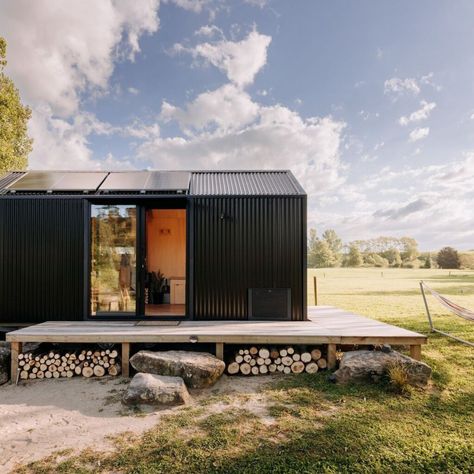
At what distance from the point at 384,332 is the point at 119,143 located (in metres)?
11.3

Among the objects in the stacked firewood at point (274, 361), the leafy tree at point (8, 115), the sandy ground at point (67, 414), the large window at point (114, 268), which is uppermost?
the leafy tree at point (8, 115)

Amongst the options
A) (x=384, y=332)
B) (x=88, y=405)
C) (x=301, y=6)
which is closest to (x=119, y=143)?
(x=301, y=6)

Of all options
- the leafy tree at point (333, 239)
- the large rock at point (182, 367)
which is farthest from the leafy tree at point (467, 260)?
the large rock at point (182, 367)

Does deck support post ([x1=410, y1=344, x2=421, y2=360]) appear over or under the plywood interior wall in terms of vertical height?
under

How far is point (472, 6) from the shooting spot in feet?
23.3

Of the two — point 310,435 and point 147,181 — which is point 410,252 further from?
point 310,435

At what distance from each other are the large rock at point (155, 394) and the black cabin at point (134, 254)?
6.56 ft

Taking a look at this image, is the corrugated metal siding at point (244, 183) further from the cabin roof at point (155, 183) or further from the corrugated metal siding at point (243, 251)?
the corrugated metal siding at point (243, 251)

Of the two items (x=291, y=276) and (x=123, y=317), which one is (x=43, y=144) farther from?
(x=291, y=276)

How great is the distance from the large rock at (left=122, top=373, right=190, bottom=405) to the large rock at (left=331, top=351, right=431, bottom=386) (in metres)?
2.14

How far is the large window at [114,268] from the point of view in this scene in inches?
216

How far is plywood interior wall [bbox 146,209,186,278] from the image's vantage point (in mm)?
8773

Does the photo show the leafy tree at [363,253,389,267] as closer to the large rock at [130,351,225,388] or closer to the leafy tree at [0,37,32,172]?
the leafy tree at [0,37,32,172]

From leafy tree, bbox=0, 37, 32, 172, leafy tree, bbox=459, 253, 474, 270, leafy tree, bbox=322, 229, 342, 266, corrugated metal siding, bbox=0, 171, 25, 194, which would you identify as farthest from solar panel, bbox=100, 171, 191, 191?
leafy tree, bbox=322, 229, 342, 266
